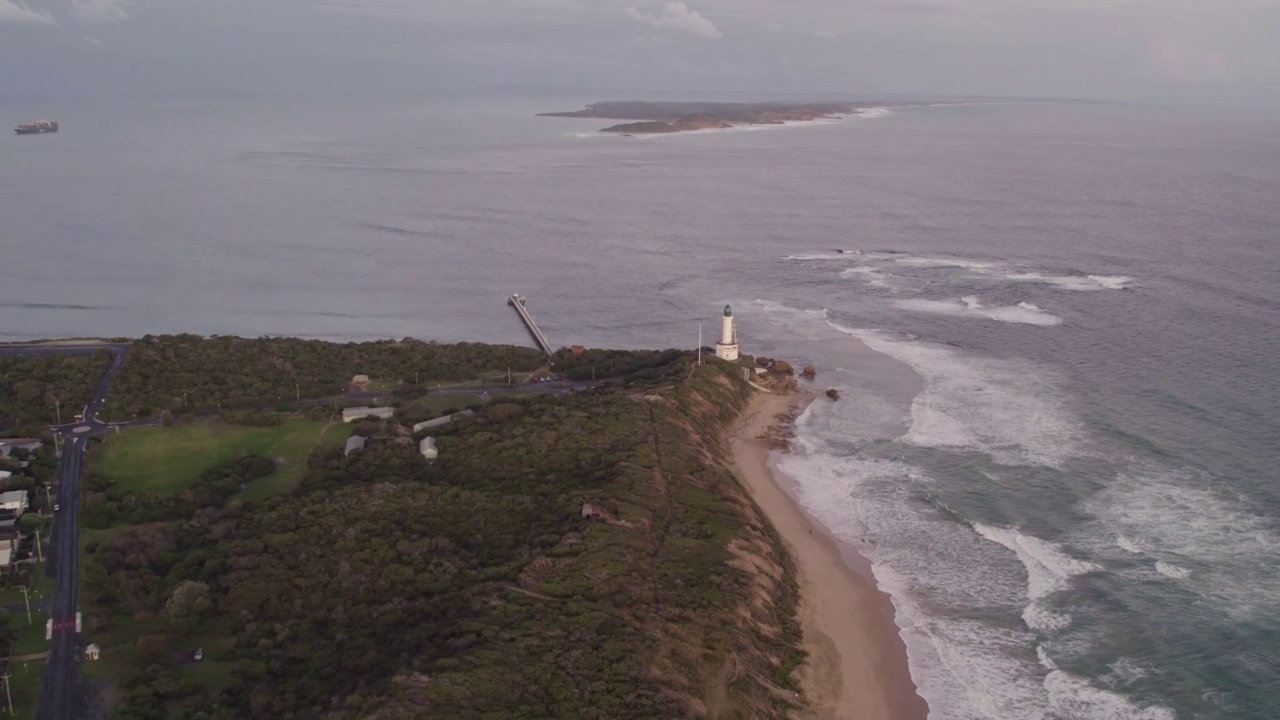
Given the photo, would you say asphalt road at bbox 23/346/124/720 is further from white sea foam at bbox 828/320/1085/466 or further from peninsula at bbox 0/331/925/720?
white sea foam at bbox 828/320/1085/466

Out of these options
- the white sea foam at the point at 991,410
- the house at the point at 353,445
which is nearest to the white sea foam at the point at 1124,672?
the white sea foam at the point at 991,410

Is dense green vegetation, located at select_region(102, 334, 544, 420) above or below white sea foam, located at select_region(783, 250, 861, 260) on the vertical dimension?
below

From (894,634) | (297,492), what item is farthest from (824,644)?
(297,492)

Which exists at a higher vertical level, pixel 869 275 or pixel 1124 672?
pixel 869 275

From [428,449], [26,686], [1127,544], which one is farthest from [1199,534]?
[26,686]

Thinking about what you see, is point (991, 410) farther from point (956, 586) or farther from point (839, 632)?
point (839, 632)

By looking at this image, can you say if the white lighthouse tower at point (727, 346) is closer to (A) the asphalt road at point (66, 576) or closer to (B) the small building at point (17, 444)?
(A) the asphalt road at point (66, 576)

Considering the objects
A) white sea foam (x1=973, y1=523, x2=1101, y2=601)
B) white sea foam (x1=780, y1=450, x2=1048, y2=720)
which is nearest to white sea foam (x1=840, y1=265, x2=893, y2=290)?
white sea foam (x1=780, y1=450, x2=1048, y2=720)
